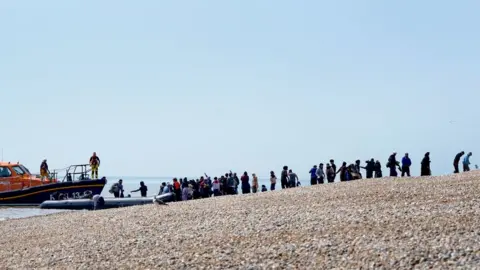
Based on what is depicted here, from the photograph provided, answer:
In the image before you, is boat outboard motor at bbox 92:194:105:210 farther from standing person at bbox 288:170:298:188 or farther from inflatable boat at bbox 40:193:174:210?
standing person at bbox 288:170:298:188

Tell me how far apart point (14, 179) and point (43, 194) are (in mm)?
2003

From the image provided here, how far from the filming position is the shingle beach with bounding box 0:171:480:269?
38.2 feet

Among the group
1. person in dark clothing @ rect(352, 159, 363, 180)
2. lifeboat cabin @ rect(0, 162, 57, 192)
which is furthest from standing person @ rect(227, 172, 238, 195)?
lifeboat cabin @ rect(0, 162, 57, 192)

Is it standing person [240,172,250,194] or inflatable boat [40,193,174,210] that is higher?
standing person [240,172,250,194]

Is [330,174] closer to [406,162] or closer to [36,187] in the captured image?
[406,162]

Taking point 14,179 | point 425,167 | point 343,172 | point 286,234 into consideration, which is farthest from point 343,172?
point 14,179

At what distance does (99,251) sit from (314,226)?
172 inches

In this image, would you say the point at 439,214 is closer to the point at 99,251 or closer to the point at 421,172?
the point at 99,251

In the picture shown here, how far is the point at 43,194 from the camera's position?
34.7 meters

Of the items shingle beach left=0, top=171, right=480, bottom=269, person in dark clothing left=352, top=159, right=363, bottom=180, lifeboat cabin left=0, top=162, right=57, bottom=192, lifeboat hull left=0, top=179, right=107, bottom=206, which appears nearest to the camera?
shingle beach left=0, top=171, right=480, bottom=269

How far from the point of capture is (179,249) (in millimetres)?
14070

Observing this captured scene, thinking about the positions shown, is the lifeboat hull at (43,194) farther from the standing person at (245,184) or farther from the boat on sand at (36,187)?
the standing person at (245,184)

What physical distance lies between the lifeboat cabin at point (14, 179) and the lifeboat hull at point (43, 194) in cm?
81

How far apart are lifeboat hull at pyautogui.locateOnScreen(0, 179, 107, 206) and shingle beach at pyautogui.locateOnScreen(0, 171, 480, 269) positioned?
42.3ft
